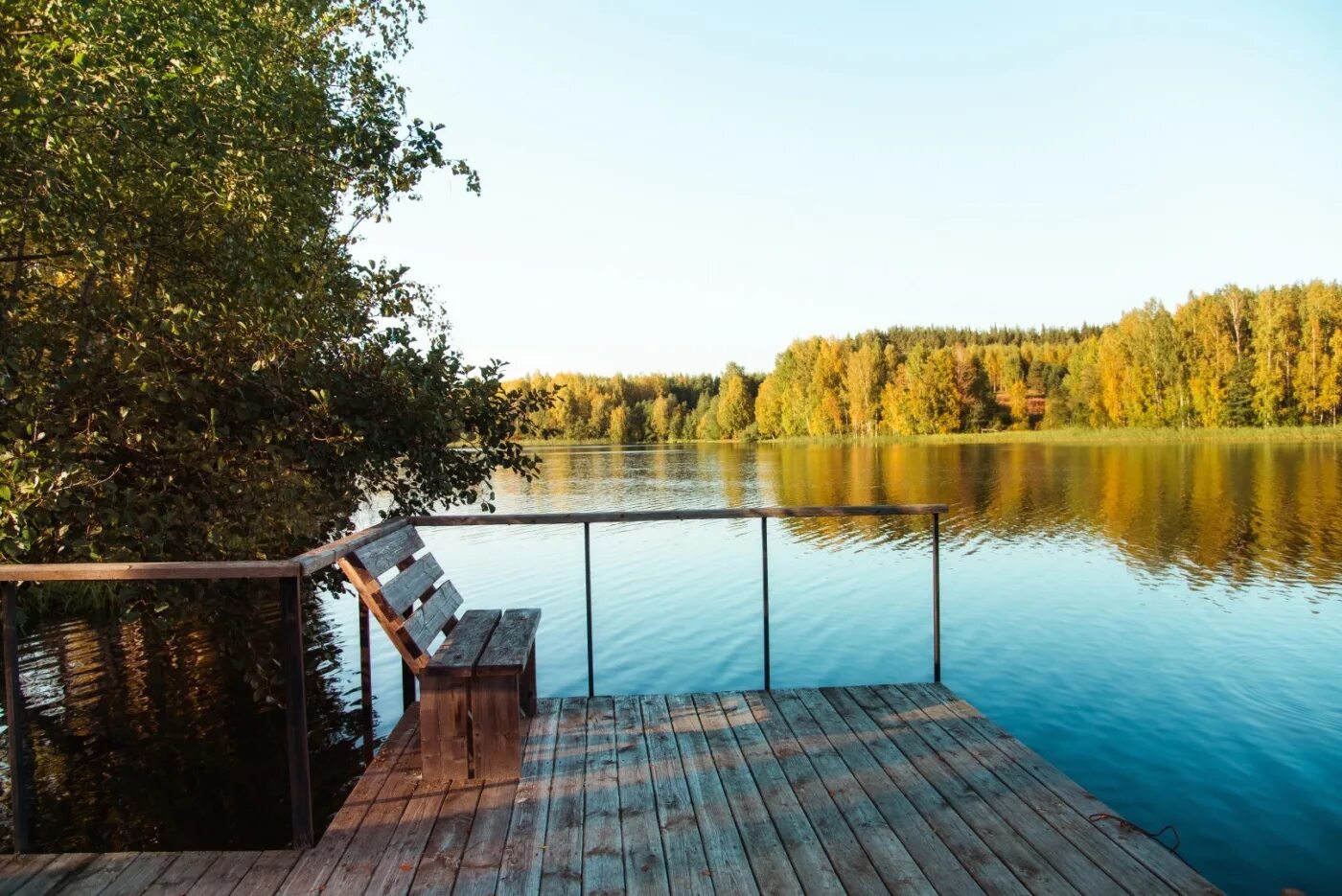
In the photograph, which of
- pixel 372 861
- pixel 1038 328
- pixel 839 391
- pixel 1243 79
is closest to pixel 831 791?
pixel 372 861

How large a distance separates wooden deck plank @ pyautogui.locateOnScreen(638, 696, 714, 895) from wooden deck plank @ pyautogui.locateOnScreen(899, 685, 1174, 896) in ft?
4.51

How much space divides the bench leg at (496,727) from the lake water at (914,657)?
2899 mm

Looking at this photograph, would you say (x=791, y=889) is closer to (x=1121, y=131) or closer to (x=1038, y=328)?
(x=1121, y=131)

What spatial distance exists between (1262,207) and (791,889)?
47500 mm

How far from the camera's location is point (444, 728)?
3.45 meters

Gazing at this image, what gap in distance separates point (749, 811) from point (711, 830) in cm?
24

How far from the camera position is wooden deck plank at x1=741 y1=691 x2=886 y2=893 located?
2.63m

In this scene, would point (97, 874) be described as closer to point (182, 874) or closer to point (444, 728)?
point (182, 874)

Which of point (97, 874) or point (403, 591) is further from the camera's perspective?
point (403, 591)

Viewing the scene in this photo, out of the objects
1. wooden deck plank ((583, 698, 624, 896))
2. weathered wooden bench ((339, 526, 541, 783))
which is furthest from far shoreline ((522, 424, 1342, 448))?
weathered wooden bench ((339, 526, 541, 783))

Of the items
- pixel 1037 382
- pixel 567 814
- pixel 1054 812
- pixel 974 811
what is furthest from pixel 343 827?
pixel 1037 382

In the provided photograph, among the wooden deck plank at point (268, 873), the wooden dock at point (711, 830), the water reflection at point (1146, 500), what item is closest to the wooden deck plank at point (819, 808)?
the wooden dock at point (711, 830)

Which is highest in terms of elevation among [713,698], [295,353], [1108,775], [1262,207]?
[1262,207]

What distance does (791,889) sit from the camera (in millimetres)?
2539
